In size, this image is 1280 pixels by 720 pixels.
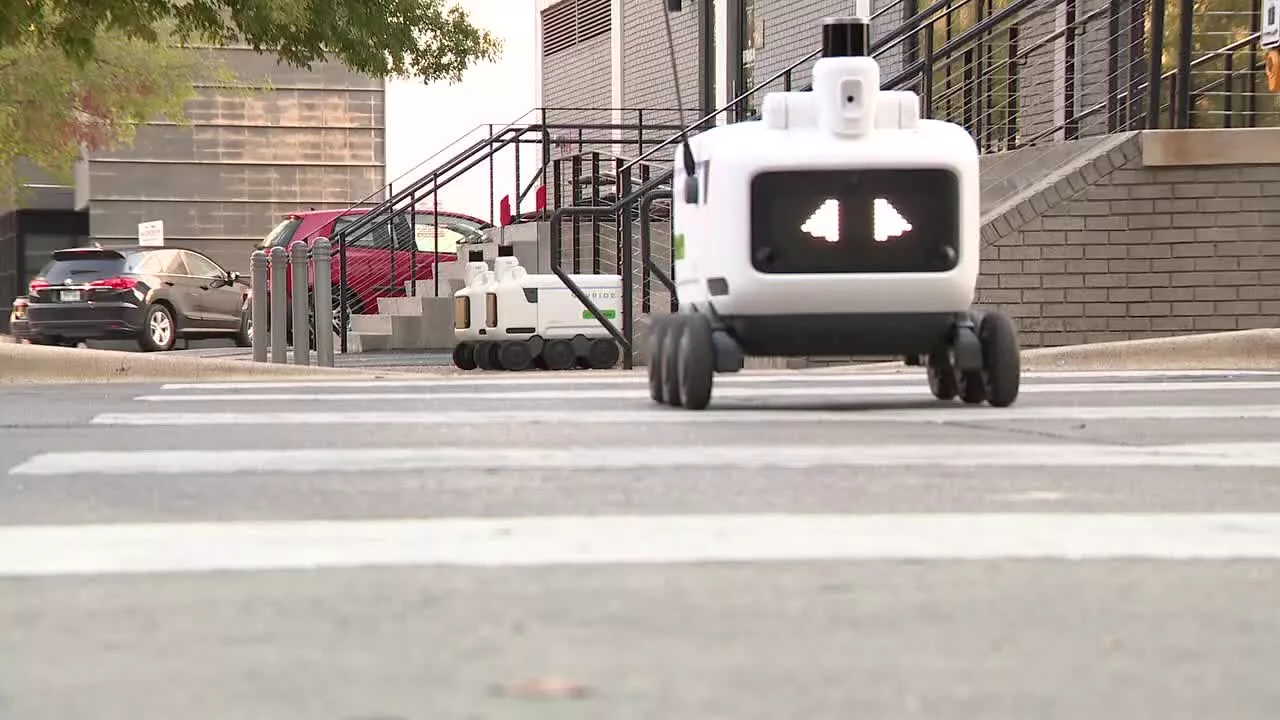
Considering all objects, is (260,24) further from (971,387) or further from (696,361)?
(971,387)

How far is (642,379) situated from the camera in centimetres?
1118

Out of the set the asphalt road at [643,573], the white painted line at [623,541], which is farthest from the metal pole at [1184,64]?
the white painted line at [623,541]

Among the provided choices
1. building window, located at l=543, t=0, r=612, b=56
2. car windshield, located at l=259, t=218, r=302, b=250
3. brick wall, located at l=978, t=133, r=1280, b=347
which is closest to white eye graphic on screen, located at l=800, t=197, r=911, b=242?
brick wall, located at l=978, t=133, r=1280, b=347

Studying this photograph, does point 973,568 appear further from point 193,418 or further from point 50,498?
point 193,418

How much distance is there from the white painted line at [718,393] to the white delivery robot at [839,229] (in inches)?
46.9

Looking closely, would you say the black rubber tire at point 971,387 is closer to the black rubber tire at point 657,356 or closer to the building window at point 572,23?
the black rubber tire at point 657,356

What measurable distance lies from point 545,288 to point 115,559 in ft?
43.1

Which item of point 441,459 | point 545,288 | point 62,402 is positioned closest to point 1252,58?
point 545,288

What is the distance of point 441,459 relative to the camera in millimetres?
6051

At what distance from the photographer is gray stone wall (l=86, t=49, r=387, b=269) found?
121 feet

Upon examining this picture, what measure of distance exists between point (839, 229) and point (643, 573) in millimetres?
4358

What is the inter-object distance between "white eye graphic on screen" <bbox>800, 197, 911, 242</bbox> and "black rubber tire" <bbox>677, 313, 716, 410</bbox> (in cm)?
55

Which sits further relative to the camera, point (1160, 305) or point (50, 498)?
point (1160, 305)

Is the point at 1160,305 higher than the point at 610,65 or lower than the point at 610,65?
lower
